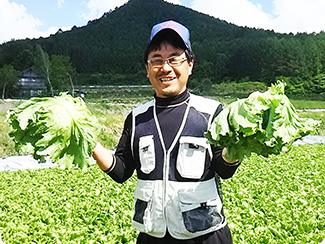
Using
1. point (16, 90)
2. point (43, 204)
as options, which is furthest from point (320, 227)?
point (16, 90)

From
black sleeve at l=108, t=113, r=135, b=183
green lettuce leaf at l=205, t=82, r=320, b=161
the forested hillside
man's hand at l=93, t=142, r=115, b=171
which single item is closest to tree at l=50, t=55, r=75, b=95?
the forested hillside

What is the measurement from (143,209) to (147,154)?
263 millimetres

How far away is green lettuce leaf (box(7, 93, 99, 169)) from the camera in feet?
5.49

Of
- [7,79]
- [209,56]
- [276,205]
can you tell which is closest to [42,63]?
[7,79]

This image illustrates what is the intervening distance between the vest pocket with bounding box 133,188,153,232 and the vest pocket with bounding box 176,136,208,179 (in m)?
0.19

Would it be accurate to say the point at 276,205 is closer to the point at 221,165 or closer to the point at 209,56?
the point at 221,165

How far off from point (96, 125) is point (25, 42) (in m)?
61.5

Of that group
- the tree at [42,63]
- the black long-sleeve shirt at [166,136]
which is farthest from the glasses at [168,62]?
the tree at [42,63]

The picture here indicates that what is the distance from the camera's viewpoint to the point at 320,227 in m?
4.96

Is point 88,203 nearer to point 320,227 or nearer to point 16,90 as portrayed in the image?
point 320,227

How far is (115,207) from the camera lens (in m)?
5.32

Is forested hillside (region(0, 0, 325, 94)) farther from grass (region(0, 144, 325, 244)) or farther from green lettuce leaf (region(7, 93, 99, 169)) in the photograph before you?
green lettuce leaf (region(7, 93, 99, 169))

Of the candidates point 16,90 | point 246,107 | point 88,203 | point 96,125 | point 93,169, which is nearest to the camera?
point 246,107

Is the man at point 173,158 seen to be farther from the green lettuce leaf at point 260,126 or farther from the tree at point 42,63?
the tree at point 42,63
